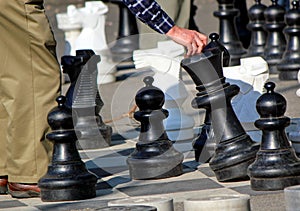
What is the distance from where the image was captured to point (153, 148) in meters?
5.50

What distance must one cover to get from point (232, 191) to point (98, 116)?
1.72 meters

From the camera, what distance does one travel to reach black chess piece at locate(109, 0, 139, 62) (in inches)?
399

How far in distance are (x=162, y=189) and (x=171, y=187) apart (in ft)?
0.18

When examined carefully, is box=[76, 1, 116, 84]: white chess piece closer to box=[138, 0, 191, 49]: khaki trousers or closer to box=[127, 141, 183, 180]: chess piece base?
box=[138, 0, 191, 49]: khaki trousers

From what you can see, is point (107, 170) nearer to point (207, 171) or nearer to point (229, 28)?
point (207, 171)

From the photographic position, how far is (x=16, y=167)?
5344mm

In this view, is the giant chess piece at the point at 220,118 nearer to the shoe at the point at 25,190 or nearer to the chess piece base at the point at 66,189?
the chess piece base at the point at 66,189

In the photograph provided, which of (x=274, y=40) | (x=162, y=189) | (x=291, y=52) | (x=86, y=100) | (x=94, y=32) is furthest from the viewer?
(x=94, y=32)

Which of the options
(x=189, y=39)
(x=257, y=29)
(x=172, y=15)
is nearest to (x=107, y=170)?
(x=189, y=39)

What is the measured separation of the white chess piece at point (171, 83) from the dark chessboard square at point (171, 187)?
32.3 inches

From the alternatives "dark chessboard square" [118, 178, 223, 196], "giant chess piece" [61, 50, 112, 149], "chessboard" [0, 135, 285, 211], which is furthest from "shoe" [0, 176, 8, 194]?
"giant chess piece" [61, 50, 112, 149]

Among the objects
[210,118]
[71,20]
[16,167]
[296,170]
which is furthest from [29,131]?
[71,20]

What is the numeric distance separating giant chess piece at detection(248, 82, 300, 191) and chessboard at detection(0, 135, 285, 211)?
0.06m

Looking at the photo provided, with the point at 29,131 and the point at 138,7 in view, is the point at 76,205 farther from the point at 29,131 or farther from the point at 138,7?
the point at 138,7
